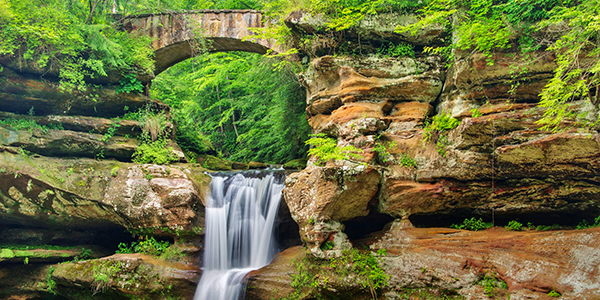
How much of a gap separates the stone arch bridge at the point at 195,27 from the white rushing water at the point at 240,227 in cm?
477

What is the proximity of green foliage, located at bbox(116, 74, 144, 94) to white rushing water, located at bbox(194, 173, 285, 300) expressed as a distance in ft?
13.9

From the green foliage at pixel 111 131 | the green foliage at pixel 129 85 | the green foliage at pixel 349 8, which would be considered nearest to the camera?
the green foliage at pixel 349 8

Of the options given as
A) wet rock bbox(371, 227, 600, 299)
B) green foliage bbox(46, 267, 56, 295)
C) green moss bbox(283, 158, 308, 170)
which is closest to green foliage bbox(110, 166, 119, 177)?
green foliage bbox(46, 267, 56, 295)

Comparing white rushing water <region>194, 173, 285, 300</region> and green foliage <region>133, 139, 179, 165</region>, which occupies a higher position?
green foliage <region>133, 139, 179, 165</region>

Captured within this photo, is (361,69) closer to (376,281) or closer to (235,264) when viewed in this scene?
(376,281)

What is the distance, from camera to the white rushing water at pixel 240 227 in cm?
811

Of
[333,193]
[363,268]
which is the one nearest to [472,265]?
[363,268]

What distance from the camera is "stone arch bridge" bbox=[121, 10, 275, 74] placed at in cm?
1070

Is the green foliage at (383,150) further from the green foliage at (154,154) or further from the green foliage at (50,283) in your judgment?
the green foliage at (50,283)

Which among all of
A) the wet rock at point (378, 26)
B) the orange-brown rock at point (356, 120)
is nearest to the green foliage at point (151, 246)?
the orange-brown rock at point (356, 120)

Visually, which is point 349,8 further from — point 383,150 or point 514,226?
point 514,226

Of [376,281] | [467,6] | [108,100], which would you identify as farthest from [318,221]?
[108,100]

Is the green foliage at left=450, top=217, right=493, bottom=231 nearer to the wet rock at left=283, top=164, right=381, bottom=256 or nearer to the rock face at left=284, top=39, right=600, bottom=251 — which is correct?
the rock face at left=284, top=39, right=600, bottom=251

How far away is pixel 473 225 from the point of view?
6.60 meters
